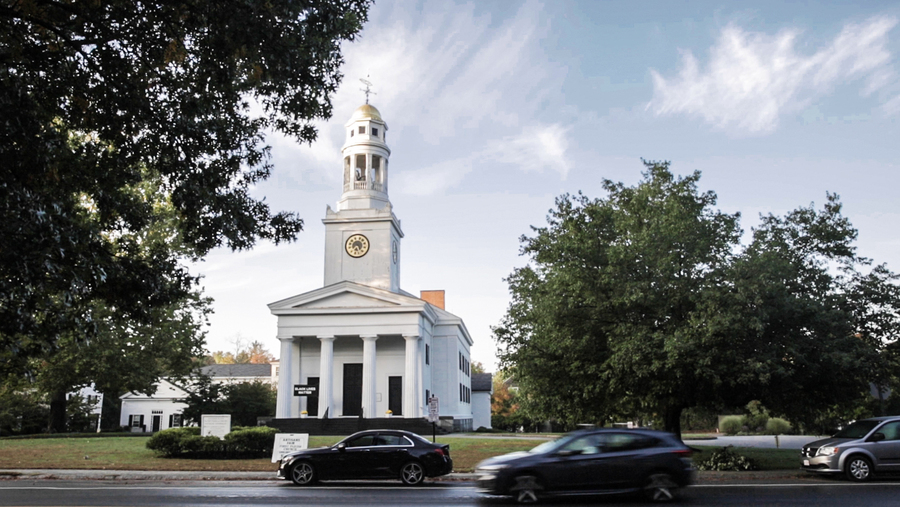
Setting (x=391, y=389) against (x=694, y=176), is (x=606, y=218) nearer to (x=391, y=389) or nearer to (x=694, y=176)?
(x=694, y=176)

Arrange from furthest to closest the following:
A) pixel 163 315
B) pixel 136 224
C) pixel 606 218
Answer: pixel 163 315
pixel 606 218
pixel 136 224

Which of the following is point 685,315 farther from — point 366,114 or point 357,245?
point 366,114

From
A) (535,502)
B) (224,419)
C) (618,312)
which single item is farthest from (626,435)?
(224,419)

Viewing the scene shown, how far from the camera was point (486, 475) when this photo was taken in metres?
12.8

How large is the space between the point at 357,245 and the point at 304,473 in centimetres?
3314

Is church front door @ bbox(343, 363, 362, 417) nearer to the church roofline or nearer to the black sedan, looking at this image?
the church roofline

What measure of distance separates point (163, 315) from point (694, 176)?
26865mm

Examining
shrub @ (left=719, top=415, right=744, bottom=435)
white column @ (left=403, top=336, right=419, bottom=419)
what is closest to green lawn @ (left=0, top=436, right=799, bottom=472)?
white column @ (left=403, top=336, right=419, bottom=419)

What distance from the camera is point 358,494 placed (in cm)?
1504

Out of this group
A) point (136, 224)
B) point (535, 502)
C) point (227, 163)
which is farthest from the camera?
point (136, 224)

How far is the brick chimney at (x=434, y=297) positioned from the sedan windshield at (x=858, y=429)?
5048 centimetres

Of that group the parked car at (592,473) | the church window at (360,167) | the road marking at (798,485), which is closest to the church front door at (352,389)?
the church window at (360,167)

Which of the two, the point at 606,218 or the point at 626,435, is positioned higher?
the point at 606,218

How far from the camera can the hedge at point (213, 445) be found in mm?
24734
